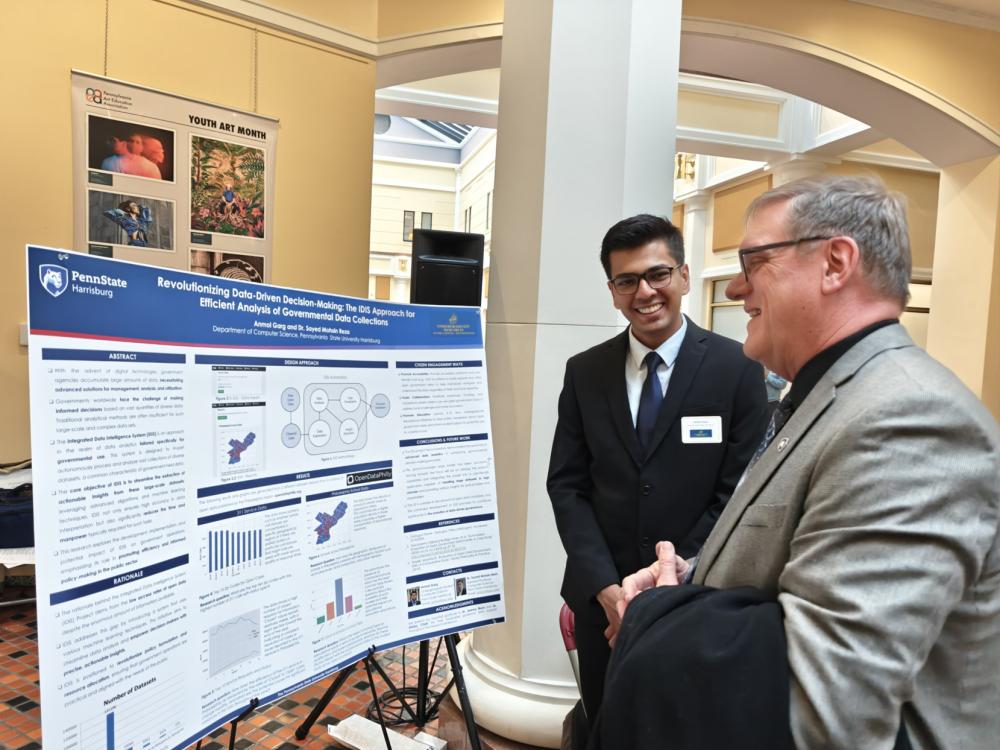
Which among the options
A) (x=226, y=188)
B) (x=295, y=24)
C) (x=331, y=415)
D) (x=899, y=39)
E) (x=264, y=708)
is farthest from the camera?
(x=899, y=39)

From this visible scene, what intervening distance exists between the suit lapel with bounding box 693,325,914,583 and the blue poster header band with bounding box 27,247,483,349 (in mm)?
1019

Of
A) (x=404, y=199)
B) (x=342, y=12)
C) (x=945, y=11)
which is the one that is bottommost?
(x=342, y=12)

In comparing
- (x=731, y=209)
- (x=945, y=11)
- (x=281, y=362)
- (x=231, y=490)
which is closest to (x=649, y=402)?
(x=281, y=362)

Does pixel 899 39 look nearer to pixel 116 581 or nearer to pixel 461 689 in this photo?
pixel 461 689

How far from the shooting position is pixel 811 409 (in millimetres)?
873

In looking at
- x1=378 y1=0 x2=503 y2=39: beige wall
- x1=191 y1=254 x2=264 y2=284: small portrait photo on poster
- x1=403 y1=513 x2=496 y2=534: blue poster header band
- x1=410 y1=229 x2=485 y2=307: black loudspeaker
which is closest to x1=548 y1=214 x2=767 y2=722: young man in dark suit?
Result: x1=403 y1=513 x2=496 y2=534: blue poster header band

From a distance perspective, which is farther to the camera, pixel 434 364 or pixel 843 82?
pixel 843 82

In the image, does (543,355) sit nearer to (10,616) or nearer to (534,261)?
(534,261)

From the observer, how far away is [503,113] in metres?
2.55

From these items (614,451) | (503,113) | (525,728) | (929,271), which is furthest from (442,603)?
(929,271)

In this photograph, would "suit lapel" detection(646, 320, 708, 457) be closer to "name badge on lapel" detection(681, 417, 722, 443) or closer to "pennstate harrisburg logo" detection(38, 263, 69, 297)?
"name badge on lapel" detection(681, 417, 722, 443)

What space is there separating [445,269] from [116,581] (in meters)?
1.82

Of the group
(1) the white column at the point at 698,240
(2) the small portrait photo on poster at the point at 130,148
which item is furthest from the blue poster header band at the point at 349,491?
(1) the white column at the point at 698,240

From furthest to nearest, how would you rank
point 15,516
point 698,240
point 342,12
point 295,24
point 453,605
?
1. point 698,240
2. point 342,12
3. point 295,24
4. point 15,516
5. point 453,605
